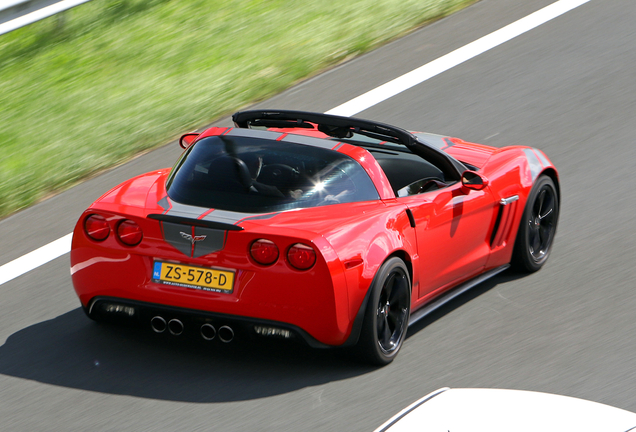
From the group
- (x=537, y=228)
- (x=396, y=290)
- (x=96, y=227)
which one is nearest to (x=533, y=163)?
(x=537, y=228)

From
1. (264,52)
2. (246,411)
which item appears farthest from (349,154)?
(264,52)

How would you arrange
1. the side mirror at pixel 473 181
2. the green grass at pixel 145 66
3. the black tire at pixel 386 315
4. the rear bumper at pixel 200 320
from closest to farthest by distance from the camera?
the rear bumper at pixel 200 320, the black tire at pixel 386 315, the side mirror at pixel 473 181, the green grass at pixel 145 66

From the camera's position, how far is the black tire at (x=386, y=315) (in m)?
5.00

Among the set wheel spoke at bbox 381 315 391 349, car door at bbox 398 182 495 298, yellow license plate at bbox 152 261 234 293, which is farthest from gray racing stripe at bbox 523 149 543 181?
yellow license plate at bbox 152 261 234 293

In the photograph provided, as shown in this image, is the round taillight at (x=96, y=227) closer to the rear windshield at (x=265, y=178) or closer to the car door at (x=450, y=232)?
the rear windshield at (x=265, y=178)

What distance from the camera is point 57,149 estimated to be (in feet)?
28.4

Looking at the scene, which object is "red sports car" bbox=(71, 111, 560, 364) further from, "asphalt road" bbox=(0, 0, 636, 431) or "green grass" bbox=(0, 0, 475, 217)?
"green grass" bbox=(0, 0, 475, 217)

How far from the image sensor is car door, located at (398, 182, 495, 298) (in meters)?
5.51

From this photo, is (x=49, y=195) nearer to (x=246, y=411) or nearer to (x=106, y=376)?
(x=106, y=376)

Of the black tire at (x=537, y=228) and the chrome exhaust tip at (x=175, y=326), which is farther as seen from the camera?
the black tire at (x=537, y=228)

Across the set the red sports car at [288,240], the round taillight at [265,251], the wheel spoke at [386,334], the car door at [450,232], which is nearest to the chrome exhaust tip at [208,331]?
the red sports car at [288,240]

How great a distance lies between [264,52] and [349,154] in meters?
5.53

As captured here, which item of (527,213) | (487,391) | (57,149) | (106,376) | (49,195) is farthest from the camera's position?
(57,149)

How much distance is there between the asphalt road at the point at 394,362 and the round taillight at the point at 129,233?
683 millimetres
